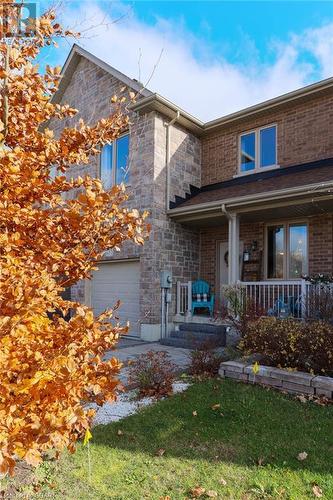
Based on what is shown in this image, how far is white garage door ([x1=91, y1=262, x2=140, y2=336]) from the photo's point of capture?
1067 centimetres

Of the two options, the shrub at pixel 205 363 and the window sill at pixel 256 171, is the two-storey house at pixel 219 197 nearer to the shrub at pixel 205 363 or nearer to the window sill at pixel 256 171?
the window sill at pixel 256 171

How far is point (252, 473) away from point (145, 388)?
2249 millimetres

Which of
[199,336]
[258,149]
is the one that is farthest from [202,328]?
[258,149]

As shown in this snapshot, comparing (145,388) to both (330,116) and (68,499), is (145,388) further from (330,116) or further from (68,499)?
(330,116)

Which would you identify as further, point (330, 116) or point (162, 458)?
point (330, 116)

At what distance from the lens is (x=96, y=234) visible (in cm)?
253

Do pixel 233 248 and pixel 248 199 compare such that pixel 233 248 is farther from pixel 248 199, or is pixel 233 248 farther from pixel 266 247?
pixel 266 247

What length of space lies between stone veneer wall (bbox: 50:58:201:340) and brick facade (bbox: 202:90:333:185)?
627 mm

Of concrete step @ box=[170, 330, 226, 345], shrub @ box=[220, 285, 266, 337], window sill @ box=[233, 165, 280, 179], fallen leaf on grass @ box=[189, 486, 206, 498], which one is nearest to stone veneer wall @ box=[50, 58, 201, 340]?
concrete step @ box=[170, 330, 226, 345]

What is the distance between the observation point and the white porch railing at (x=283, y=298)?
7242mm

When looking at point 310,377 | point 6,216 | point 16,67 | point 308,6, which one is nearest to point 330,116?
point 308,6

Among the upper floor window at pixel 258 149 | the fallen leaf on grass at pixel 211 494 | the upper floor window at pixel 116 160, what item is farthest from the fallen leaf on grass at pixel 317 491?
the upper floor window at pixel 116 160

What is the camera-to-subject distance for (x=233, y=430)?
12.8 ft

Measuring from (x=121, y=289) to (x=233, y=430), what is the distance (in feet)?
25.3
